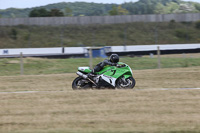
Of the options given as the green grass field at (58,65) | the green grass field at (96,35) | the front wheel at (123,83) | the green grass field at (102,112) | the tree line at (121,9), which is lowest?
the green grass field at (102,112)

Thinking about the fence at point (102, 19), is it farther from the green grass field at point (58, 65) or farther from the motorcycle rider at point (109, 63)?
the motorcycle rider at point (109, 63)

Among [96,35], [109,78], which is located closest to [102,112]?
[109,78]

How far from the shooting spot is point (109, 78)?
34.2 feet

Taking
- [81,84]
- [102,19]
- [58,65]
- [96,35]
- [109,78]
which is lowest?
[81,84]

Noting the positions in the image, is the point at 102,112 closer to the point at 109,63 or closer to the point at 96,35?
the point at 109,63

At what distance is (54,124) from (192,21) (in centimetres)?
4720

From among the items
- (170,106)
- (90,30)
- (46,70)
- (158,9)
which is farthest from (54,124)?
(158,9)

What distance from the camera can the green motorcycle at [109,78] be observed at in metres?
10.4

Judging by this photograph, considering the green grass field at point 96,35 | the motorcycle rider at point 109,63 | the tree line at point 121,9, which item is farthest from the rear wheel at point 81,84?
the tree line at point 121,9

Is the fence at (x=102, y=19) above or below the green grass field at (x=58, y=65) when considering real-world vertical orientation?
above

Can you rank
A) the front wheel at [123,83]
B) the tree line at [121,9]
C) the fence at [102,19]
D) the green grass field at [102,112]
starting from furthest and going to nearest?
the tree line at [121,9] → the fence at [102,19] → the front wheel at [123,83] → the green grass field at [102,112]

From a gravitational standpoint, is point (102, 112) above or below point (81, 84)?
below

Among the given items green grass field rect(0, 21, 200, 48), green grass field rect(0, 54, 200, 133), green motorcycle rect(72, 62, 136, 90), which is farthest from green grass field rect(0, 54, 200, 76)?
green grass field rect(0, 21, 200, 48)

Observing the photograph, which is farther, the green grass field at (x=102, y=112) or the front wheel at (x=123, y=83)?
the front wheel at (x=123, y=83)
